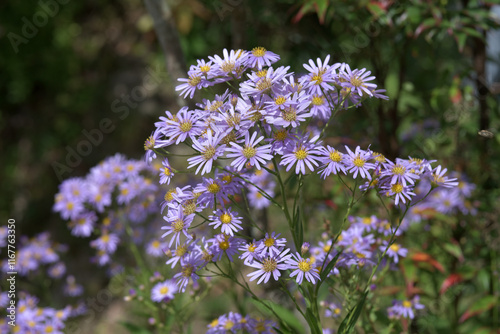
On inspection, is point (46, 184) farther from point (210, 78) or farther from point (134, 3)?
point (210, 78)

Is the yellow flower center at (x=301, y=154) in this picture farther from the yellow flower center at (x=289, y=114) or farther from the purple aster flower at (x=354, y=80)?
the purple aster flower at (x=354, y=80)

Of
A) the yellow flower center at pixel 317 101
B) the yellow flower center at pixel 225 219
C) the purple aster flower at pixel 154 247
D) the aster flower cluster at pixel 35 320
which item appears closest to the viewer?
the yellow flower center at pixel 225 219

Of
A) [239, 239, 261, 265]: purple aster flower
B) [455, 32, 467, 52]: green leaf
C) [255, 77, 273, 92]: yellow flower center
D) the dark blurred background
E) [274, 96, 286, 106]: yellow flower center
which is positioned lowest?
[239, 239, 261, 265]: purple aster flower

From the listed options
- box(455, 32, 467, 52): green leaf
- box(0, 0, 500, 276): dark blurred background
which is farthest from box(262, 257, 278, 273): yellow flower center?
box(0, 0, 500, 276): dark blurred background

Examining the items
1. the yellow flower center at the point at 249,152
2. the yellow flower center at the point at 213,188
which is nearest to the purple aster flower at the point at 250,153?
the yellow flower center at the point at 249,152

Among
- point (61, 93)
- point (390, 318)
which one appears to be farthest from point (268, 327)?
point (61, 93)

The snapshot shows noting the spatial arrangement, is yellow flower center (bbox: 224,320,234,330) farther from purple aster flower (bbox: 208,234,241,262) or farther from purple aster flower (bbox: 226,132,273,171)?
purple aster flower (bbox: 226,132,273,171)
